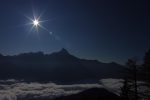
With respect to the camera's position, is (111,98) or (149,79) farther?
(111,98)

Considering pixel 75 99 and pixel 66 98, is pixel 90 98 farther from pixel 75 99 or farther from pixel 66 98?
pixel 66 98

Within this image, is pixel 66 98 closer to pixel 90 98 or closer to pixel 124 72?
pixel 90 98

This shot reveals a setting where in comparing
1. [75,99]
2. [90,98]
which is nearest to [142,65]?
[90,98]

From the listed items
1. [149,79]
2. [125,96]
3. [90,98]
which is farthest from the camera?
[90,98]

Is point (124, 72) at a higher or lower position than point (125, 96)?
higher

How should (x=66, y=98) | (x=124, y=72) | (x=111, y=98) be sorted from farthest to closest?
(x=66, y=98) < (x=111, y=98) < (x=124, y=72)

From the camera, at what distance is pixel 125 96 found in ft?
145

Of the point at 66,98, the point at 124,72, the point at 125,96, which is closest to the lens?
the point at 124,72

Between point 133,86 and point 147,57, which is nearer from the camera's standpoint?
point 147,57

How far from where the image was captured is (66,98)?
347 ft

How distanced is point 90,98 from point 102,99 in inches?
133

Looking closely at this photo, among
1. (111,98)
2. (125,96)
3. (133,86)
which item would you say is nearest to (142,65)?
(133,86)

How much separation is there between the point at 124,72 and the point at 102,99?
66.2 ft

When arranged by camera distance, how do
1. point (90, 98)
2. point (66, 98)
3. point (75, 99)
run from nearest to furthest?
point (90, 98)
point (75, 99)
point (66, 98)
